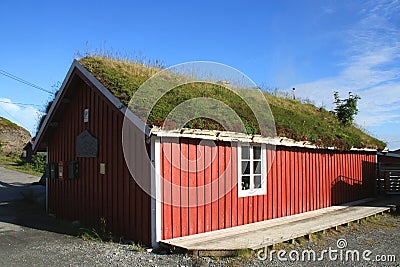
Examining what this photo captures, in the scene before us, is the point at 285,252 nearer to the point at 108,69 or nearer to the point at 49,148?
the point at 108,69

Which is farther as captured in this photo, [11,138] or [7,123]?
[7,123]

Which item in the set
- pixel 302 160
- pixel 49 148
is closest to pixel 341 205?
pixel 302 160

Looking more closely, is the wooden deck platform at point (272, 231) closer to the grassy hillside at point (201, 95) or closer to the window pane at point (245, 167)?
the window pane at point (245, 167)

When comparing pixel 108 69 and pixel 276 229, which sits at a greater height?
pixel 108 69

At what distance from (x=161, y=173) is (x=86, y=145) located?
3.06 meters

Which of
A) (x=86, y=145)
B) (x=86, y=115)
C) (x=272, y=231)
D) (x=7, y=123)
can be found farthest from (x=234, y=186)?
(x=7, y=123)

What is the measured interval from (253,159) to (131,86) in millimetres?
3405

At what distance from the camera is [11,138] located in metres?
37.9

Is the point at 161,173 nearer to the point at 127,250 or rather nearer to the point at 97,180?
the point at 127,250

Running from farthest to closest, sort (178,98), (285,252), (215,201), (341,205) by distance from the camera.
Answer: (341,205), (178,98), (215,201), (285,252)

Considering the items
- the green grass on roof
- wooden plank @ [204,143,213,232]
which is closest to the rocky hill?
the green grass on roof

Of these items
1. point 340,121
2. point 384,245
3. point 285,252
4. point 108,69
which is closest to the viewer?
point 285,252

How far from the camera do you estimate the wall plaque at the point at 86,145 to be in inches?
371

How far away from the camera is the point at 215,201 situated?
8508 millimetres
